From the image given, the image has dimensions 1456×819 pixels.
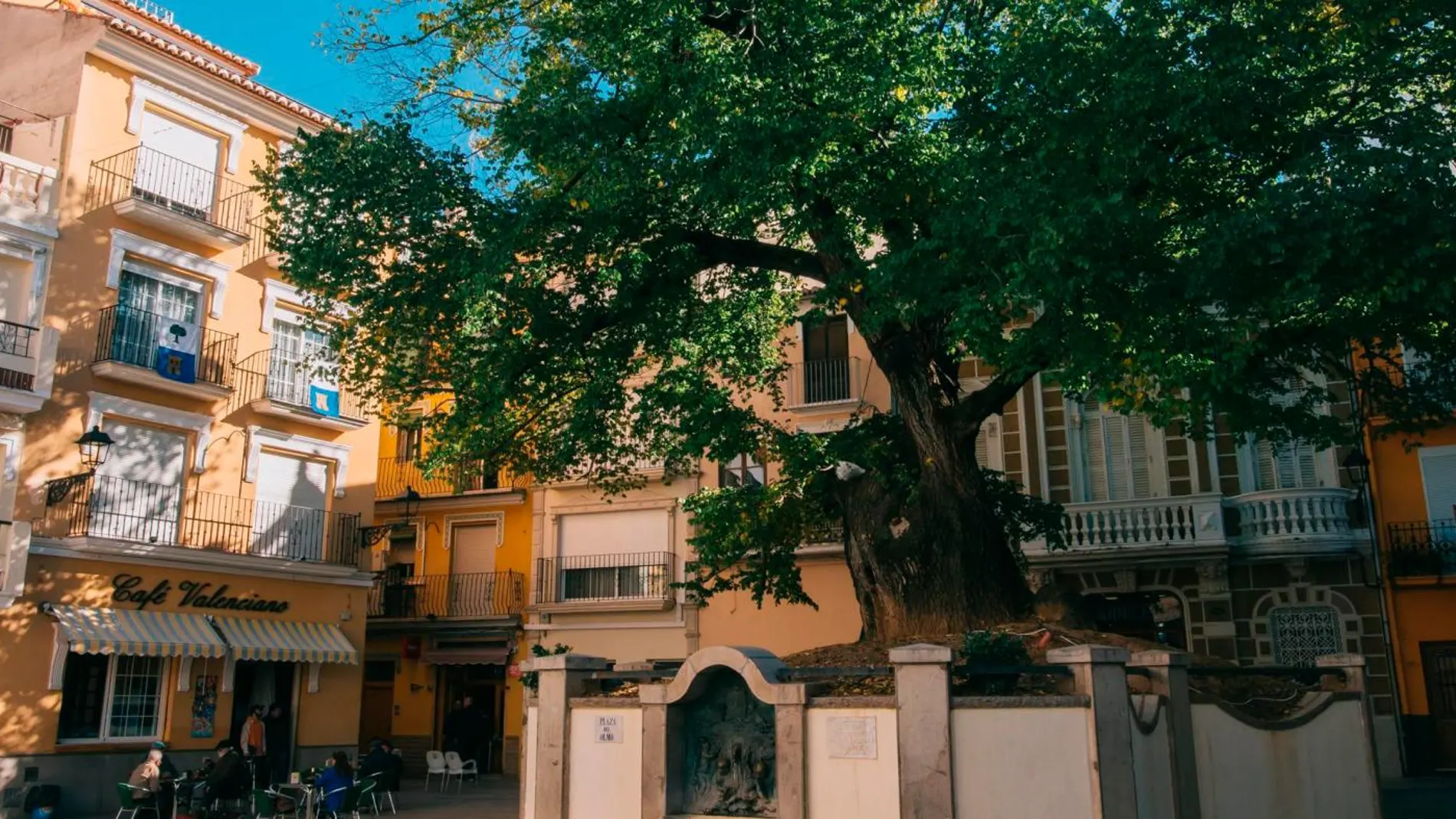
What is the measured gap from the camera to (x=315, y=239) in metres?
15.0

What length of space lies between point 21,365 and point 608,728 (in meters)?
13.7

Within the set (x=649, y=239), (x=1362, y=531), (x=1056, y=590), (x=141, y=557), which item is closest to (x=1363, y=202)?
(x=1056, y=590)

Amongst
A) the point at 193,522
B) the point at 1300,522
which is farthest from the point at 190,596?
the point at 1300,522

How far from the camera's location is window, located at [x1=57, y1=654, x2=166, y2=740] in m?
22.0

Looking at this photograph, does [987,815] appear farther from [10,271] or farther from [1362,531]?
[10,271]

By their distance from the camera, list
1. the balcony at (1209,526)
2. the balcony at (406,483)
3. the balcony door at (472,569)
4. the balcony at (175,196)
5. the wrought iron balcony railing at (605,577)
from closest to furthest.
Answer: the balcony at (175,196) → the balcony at (1209,526) → the wrought iron balcony railing at (605,577) → the balcony door at (472,569) → the balcony at (406,483)

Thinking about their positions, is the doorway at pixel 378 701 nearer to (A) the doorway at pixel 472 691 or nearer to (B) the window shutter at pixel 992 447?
(A) the doorway at pixel 472 691

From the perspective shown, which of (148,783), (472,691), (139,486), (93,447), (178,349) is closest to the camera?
(148,783)

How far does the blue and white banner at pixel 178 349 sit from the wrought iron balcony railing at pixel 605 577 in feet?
32.7

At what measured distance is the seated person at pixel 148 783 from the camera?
1709 cm

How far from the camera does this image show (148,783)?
56.2 ft

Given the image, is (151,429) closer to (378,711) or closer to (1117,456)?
(378,711)

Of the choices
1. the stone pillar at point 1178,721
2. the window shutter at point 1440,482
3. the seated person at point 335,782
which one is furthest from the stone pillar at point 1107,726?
the window shutter at point 1440,482

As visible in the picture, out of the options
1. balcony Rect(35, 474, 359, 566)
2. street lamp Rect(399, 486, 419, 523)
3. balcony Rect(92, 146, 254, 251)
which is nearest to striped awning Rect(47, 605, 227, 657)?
balcony Rect(35, 474, 359, 566)
